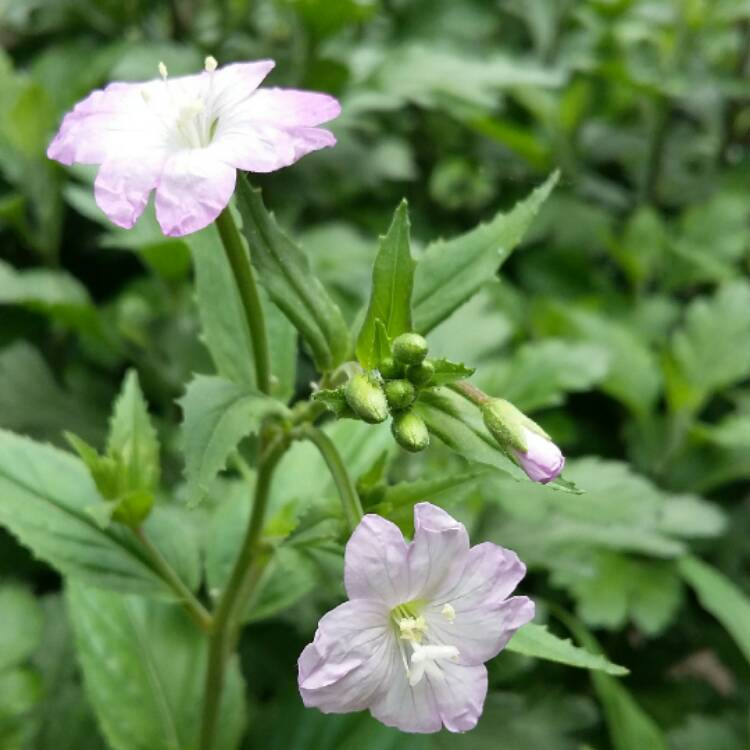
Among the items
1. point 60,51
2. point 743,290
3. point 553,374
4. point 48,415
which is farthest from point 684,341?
point 60,51

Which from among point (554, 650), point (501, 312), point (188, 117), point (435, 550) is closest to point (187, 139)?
point (188, 117)

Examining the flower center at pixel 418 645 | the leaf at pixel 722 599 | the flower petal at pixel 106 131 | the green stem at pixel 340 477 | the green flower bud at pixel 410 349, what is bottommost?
the leaf at pixel 722 599

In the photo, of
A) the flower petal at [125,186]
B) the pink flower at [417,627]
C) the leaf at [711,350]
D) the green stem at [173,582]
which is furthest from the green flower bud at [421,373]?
the leaf at [711,350]

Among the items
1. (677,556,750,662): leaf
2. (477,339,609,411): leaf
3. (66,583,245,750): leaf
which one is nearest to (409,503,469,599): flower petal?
(66,583,245,750): leaf

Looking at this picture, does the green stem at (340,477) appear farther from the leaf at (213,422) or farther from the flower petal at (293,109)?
the flower petal at (293,109)

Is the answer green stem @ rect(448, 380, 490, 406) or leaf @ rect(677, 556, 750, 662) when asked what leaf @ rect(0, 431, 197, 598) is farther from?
leaf @ rect(677, 556, 750, 662)

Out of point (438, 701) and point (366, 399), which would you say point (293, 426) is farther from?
point (438, 701)
